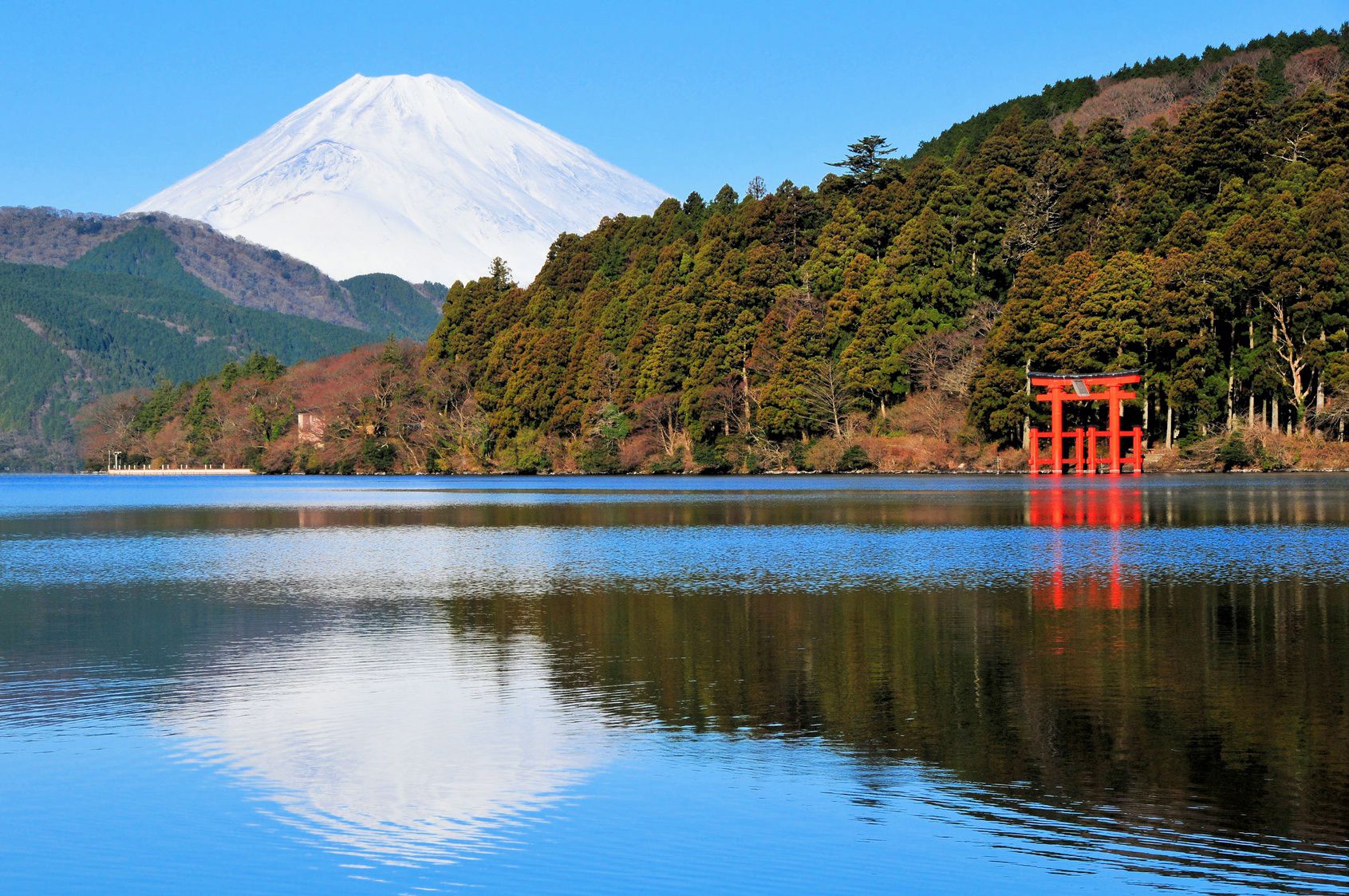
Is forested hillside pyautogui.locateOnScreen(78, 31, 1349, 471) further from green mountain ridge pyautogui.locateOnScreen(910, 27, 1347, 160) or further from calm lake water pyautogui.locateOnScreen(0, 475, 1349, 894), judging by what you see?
calm lake water pyautogui.locateOnScreen(0, 475, 1349, 894)

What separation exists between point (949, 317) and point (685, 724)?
63606 millimetres

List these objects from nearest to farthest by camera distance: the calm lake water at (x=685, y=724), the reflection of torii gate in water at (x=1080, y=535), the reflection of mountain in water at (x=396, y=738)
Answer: the calm lake water at (x=685, y=724) < the reflection of mountain in water at (x=396, y=738) < the reflection of torii gate in water at (x=1080, y=535)

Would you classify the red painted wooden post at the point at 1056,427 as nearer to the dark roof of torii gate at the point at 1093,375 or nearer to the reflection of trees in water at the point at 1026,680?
the dark roof of torii gate at the point at 1093,375

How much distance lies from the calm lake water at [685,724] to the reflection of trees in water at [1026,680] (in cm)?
6

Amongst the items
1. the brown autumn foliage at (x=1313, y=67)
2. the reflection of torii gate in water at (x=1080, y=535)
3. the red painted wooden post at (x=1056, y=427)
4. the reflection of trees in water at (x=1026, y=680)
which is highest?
the brown autumn foliage at (x=1313, y=67)

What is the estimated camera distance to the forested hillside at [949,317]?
198 ft

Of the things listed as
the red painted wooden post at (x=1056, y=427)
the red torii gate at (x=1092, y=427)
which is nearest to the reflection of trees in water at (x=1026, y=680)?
the red torii gate at (x=1092, y=427)

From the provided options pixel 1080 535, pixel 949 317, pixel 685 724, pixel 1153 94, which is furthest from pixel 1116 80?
pixel 685 724

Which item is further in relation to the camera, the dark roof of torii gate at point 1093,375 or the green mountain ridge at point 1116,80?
the green mountain ridge at point 1116,80

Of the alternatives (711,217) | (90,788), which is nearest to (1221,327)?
(711,217)

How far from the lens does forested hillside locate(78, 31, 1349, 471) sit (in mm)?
60406

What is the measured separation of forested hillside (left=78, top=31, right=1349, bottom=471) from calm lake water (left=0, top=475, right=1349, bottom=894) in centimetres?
3930

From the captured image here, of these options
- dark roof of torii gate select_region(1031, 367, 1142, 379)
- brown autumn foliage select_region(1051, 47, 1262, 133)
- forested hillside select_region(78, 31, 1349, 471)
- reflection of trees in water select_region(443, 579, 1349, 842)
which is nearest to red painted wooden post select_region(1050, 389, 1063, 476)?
dark roof of torii gate select_region(1031, 367, 1142, 379)

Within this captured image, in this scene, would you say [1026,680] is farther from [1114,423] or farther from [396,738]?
[1114,423]
